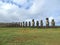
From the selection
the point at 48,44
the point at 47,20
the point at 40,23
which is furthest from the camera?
the point at 40,23

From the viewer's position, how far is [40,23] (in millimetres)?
30422

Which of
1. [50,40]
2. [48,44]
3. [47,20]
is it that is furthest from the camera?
[47,20]

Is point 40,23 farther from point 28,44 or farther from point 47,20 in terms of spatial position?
point 28,44

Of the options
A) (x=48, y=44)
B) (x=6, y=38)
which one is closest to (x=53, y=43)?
(x=48, y=44)

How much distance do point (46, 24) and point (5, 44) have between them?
1391 cm

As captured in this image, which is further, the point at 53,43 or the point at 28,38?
the point at 28,38

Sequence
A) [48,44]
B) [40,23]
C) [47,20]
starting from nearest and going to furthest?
[48,44], [47,20], [40,23]

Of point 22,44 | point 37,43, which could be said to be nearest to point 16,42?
point 22,44

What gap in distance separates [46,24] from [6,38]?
1212 centimetres

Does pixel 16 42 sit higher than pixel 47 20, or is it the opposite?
pixel 47 20

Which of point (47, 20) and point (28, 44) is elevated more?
point (47, 20)

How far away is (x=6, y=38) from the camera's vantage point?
1773 cm

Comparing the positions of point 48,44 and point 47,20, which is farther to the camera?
point 47,20

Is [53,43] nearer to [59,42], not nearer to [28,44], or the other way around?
[59,42]
